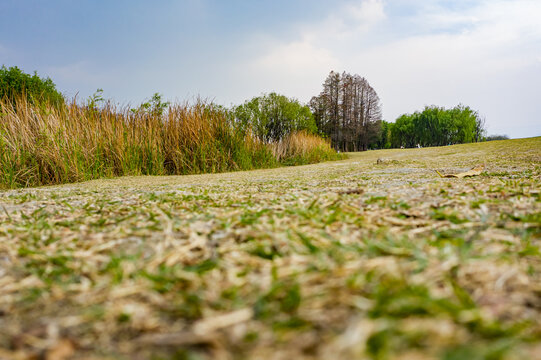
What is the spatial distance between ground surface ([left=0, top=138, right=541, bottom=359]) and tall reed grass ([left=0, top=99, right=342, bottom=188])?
17.2ft

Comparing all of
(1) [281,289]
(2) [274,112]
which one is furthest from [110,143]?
(2) [274,112]

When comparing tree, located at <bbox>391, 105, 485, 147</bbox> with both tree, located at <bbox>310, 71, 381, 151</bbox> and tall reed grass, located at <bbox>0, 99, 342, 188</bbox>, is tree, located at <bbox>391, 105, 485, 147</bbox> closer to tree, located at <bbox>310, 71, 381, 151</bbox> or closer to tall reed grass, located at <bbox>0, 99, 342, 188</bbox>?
tree, located at <bbox>310, 71, 381, 151</bbox>

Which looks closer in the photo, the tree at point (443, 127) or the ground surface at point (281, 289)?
the ground surface at point (281, 289)

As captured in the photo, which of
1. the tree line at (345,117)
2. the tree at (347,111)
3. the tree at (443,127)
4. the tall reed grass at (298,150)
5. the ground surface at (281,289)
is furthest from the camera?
the tree at (443,127)

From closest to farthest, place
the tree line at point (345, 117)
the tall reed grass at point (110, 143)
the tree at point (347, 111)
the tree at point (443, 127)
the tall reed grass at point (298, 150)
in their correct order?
the tall reed grass at point (110, 143), the tall reed grass at point (298, 150), the tree line at point (345, 117), the tree at point (347, 111), the tree at point (443, 127)

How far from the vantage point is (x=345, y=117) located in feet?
96.7

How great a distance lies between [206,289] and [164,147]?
7.27 meters

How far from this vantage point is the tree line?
17984 millimetres

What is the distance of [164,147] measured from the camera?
7.67 m

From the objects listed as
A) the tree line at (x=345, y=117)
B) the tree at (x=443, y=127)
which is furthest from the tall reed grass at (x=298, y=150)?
Answer: the tree at (x=443, y=127)

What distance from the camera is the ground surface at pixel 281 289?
635mm

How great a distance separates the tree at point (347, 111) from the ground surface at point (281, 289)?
27.5m

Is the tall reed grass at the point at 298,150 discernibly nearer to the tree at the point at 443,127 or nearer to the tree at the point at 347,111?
the tree at the point at 347,111

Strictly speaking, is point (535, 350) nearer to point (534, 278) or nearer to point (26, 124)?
point (534, 278)
